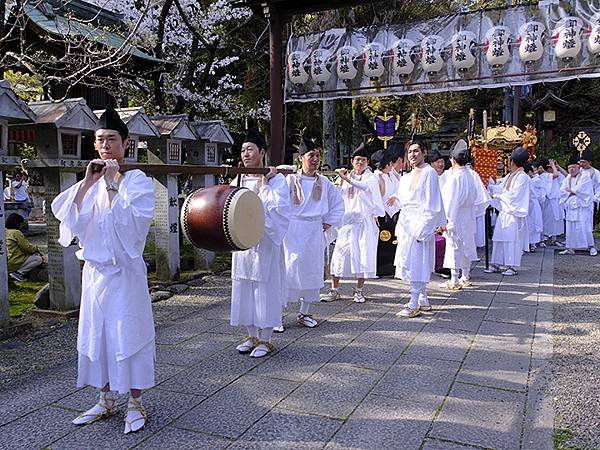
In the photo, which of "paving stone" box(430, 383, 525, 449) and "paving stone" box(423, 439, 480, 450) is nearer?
"paving stone" box(423, 439, 480, 450)

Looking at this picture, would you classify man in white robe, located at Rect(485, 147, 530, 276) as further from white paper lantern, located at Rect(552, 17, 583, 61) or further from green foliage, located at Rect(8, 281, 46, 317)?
green foliage, located at Rect(8, 281, 46, 317)

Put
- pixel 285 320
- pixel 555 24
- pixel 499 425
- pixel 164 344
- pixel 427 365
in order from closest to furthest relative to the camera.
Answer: pixel 499 425 → pixel 427 365 → pixel 164 344 → pixel 285 320 → pixel 555 24

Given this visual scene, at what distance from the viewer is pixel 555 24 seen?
8.24 meters

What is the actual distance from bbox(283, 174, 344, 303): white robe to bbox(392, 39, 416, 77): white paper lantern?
167 inches

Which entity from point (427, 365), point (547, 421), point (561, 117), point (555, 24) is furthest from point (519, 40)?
point (561, 117)

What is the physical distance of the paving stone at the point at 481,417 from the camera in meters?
3.30

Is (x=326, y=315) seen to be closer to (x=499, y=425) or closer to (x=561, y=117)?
(x=499, y=425)

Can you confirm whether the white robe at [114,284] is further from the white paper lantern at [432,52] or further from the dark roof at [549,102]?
the dark roof at [549,102]

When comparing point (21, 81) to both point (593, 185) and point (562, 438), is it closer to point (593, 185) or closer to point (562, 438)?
point (562, 438)

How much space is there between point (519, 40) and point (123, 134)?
705cm

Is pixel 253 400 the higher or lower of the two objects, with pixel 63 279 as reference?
lower

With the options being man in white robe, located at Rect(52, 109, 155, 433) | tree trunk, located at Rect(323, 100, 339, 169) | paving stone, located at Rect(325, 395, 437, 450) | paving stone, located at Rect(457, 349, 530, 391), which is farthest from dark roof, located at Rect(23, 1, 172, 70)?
paving stone, located at Rect(325, 395, 437, 450)

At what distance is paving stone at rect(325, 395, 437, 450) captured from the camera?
3.25m

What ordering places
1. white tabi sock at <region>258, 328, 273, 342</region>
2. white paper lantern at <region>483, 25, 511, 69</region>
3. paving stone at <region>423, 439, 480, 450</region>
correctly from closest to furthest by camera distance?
paving stone at <region>423, 439, 480, 450</region>, white tabi sock at <region>258, 328, 273, 342</region>, white paper lantern at <region>483, 25, 511, 69</region>
